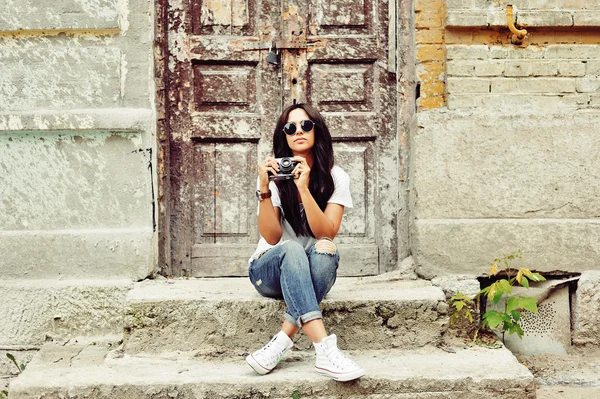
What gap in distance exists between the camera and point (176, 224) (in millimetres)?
4492

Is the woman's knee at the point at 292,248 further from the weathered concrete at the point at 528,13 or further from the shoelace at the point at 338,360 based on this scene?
the weathered concrete at the point at 528,13

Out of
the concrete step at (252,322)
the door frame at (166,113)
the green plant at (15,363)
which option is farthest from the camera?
the door frame at (166,113)

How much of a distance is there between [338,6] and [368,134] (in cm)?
89

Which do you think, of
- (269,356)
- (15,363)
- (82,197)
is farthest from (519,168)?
(15,363)

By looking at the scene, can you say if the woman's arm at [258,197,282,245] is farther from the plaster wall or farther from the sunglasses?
the plaster wall

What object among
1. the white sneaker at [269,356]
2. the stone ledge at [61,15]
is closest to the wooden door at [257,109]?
the stone ledge at [61,15]

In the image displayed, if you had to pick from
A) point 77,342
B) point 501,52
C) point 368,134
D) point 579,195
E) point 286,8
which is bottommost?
point 77,342

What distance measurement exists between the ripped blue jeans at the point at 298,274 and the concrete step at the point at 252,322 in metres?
0.22

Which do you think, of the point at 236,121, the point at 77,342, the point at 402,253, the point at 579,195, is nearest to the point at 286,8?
the point at 236,121

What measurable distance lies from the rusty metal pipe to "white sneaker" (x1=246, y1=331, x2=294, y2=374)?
2320 millimetres

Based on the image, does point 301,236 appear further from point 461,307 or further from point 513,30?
point 513,30

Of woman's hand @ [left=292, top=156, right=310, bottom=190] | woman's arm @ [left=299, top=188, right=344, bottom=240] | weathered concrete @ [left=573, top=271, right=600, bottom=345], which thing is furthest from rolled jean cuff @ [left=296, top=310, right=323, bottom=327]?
weathered concrete @ [left=573, top=271, right=600, bottom=345]

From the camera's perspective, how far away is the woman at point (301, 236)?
3.09 m

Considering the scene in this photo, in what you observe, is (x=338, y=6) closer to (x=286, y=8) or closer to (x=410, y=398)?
(x=286, y=8)
